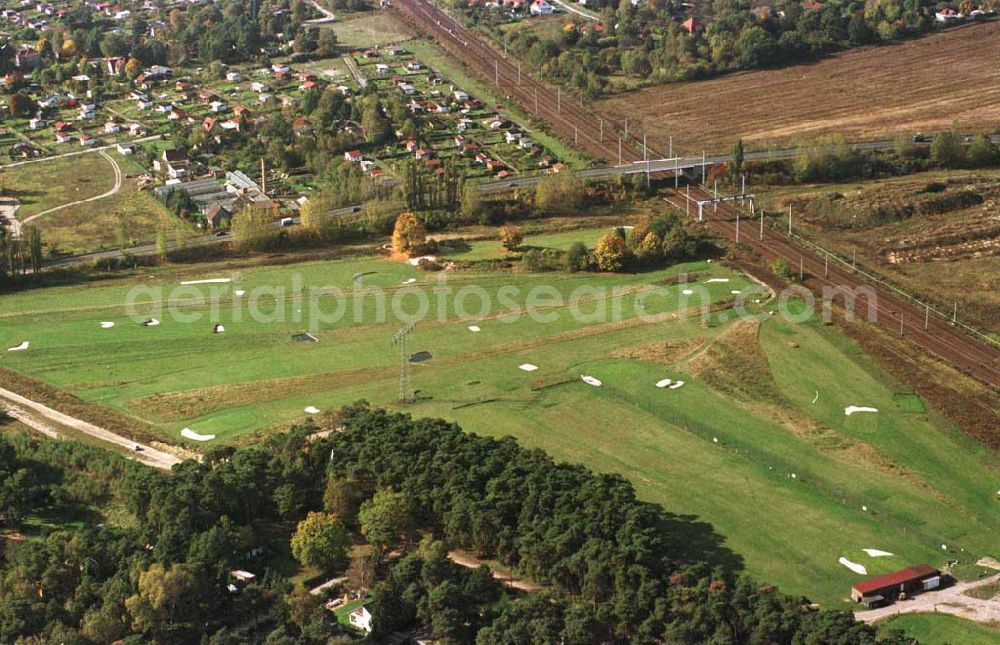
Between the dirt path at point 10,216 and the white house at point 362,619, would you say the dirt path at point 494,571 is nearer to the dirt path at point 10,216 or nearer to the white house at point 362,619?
the white house at point 362,619

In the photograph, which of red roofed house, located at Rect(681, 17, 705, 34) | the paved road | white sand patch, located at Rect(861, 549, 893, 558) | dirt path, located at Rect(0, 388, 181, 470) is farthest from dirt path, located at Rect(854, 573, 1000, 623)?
red roofed house, located at Rect(681, 17, 705, 34)

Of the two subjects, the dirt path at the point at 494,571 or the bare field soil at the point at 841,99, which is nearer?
the dirt path at the point at 494,571

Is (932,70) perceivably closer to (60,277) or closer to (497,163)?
(497,163)

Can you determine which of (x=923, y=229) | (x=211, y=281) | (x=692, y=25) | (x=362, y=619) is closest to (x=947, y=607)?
(x=362, y=619)

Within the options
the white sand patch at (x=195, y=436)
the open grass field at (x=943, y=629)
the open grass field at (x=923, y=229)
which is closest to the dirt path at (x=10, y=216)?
the white sand patch at (x=195, y=436)

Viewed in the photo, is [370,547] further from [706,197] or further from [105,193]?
[105,193]
